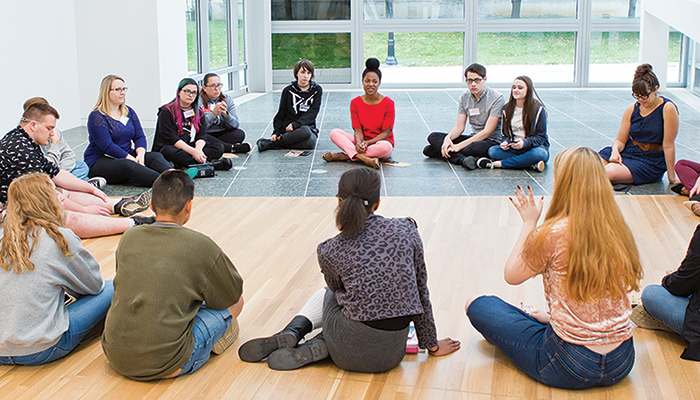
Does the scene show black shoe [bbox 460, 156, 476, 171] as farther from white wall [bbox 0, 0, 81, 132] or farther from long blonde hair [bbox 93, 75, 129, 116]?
white wall [bbox 0, 0, 81, 132]

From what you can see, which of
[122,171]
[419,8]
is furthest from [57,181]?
[419,8]

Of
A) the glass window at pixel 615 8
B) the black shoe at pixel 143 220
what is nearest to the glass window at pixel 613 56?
the glass window at pixel 615 8

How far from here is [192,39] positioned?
420 inches

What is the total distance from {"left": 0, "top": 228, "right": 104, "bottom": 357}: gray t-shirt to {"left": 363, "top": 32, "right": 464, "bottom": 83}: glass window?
1187cm

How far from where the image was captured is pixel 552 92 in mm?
13086

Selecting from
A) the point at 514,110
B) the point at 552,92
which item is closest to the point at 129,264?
the point at 514,110

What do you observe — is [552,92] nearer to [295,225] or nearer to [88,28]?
[88,28]

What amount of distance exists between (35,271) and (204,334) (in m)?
0.68

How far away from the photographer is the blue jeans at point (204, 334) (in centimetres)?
276

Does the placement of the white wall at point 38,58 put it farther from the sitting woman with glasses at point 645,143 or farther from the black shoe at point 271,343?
the sitting woman with glasses at point 645,143

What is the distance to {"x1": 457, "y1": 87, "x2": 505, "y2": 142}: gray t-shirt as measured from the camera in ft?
21.8

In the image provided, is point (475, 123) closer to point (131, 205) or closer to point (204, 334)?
point (131, 205)

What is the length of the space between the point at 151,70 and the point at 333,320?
23.2ft

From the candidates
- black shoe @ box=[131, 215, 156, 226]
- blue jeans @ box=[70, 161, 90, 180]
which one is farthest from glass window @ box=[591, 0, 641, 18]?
black shoe @ box=[131, 215, 156, 226]
